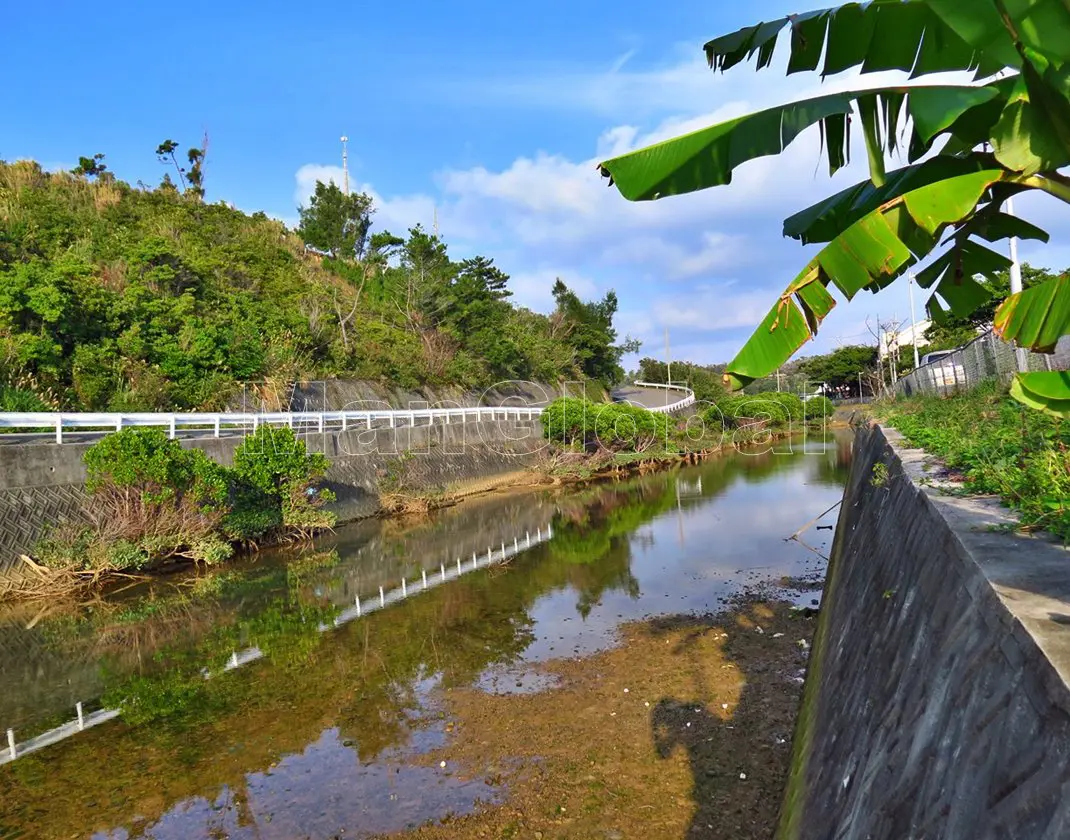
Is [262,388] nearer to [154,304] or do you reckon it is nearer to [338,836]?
[154,304]

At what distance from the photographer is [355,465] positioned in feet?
65.6

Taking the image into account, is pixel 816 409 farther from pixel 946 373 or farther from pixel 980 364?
pixel 980 364

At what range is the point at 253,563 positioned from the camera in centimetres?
1430

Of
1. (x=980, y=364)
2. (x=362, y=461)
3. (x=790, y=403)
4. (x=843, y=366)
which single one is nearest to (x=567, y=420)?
(x=362, y=461)

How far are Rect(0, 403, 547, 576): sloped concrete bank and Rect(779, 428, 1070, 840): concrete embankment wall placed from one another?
1217cm

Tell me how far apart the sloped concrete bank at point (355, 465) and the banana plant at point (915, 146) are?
1188 centimetres

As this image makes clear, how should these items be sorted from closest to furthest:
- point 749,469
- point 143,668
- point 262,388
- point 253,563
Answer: point 143,668
point 253,563
point 262,388
point 749,469

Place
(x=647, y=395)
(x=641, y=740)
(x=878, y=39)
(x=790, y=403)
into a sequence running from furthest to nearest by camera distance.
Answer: (x=647, y=395) < (x=790, y=403) < (x=641, y=740) < (x=878, y=39)

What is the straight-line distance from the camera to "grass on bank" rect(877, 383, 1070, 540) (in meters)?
3.77

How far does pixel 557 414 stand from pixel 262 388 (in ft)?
36.5

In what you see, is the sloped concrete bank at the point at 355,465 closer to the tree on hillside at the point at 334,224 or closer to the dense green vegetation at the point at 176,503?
the dense green vegetation at the point at 176,503

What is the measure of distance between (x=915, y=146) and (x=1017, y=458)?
2567 millimetres

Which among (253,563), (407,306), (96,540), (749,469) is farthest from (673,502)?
(407,306)

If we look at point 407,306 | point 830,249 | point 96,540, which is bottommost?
point 96,540
